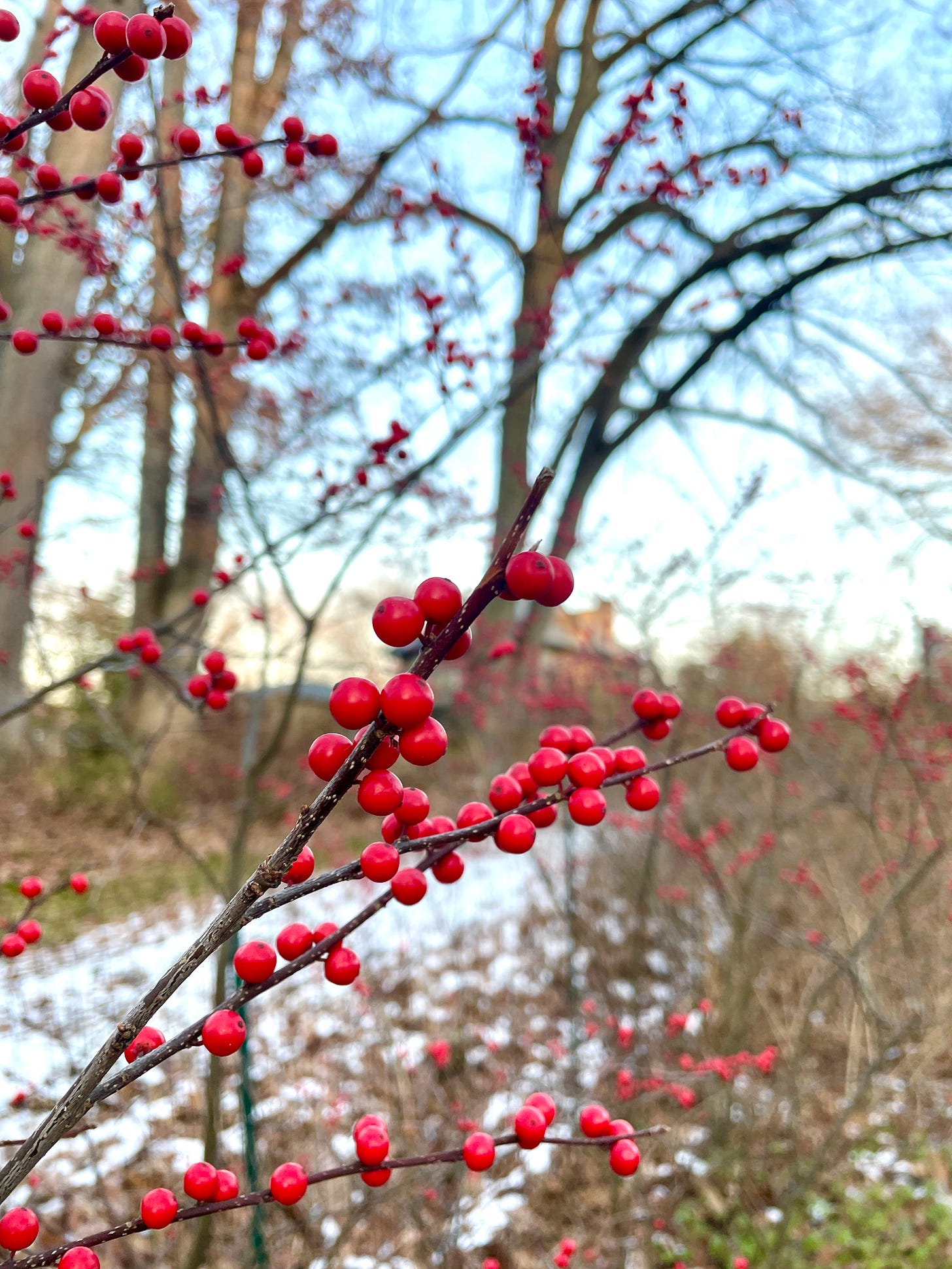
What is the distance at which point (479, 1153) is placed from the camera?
96 cm

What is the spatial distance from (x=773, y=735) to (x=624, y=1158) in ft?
2.05

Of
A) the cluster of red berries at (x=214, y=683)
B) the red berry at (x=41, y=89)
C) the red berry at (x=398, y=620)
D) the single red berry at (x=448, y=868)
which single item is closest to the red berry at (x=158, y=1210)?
the single red berry at (x=448, y=868)

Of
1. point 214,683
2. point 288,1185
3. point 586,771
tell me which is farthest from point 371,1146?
point 214,683

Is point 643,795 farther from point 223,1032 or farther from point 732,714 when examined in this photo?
point 223,1032

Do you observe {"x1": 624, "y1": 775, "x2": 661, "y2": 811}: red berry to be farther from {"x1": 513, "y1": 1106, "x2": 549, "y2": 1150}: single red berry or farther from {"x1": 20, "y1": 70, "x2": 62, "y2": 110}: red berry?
{"x1": 20, "y1": 70, "x2": 62, "y2": 110}: red berry

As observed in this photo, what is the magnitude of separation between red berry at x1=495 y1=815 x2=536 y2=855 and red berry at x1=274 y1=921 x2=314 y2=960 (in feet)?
0.81

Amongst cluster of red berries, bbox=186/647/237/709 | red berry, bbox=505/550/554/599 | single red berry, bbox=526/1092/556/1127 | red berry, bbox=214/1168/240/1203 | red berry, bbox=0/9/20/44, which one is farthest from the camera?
cluster of red berries, bbox=186/647/237/709

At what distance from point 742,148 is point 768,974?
196 inches

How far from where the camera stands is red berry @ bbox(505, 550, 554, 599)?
54cm

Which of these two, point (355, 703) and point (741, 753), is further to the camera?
point (741, 753)

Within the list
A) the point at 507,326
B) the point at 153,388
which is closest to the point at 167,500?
the point at 153,388

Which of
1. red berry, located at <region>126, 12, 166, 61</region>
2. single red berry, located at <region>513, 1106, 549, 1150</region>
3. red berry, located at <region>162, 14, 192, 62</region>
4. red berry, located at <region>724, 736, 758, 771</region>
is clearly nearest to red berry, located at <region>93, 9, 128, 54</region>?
red berry, located at <region>126, 12, 166, 61</region>

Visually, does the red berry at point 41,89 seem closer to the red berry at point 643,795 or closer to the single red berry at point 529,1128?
the red berry at point 643,795

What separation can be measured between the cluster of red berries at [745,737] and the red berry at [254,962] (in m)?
0.61
